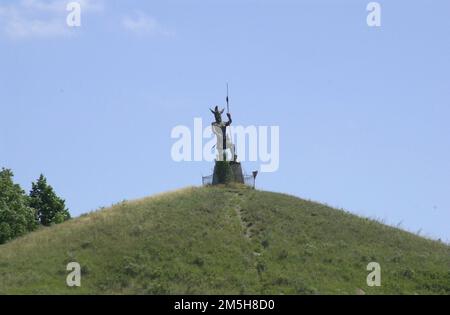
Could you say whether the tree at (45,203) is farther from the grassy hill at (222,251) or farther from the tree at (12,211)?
the grassy hill at (222,251)

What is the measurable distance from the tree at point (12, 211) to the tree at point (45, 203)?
3080mm

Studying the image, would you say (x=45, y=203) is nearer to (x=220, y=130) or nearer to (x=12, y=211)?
(x=12, y=211)

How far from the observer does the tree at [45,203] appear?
82188 millimetres

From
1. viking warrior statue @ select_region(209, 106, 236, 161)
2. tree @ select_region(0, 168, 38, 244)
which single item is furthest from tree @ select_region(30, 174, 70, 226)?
viking warrior statue @ select_region(209, 106, 236, 161)

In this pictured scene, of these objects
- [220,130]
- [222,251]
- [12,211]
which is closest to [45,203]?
[12,211]

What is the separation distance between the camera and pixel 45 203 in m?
83.2

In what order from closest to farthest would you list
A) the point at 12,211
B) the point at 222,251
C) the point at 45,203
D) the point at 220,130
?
the point at 222,251 < the point at 220,130 < the point at 12,211 < the point at 45,203

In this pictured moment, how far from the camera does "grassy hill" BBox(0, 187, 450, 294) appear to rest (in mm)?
42500

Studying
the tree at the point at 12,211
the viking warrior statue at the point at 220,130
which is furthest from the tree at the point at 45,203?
the viking warrior statue at the point at 220,130

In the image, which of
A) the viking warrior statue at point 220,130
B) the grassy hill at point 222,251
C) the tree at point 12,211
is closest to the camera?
the grassy hill at point 222,251

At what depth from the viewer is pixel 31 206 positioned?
82062mm

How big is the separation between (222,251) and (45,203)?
40.3m
